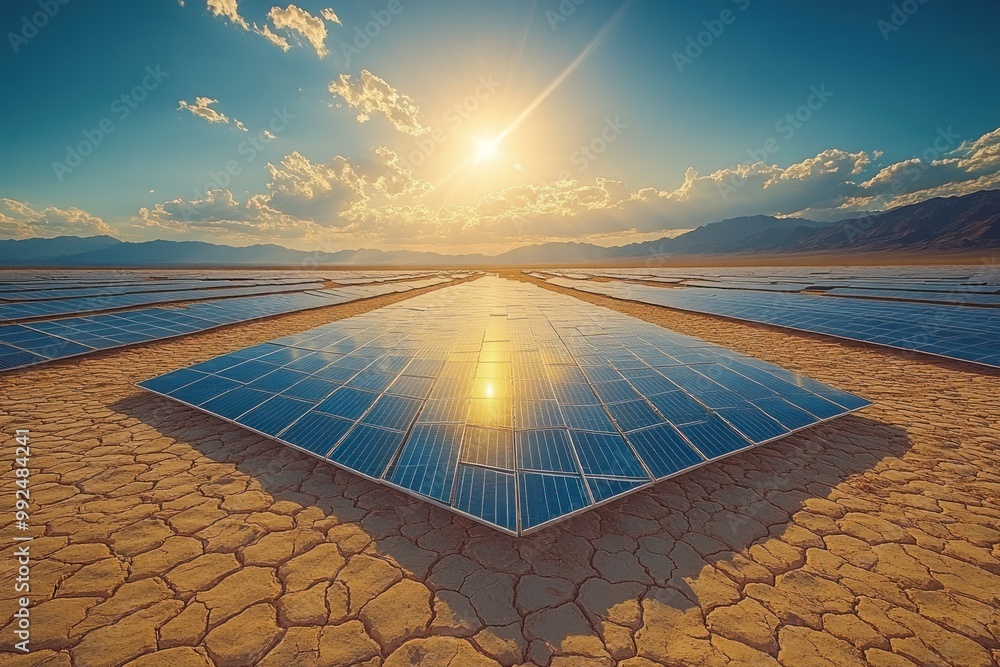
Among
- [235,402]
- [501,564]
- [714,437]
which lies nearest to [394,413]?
[501,564]

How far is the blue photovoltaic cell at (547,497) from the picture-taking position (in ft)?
13.0

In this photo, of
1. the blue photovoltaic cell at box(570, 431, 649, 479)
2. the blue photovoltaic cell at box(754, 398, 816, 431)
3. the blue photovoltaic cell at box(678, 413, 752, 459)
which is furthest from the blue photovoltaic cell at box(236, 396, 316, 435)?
the blue photovoltaic cell at box(754, 398, 816, 431)

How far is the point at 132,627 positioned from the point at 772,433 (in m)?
8.43

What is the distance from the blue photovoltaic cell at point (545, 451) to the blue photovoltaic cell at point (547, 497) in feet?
0.52

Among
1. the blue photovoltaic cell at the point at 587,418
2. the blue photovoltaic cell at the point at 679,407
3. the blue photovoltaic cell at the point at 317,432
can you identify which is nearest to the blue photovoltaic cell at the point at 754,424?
the blue photovoltaic cell at the point at 679,407

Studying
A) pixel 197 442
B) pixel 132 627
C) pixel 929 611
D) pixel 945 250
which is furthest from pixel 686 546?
pixel 945 250

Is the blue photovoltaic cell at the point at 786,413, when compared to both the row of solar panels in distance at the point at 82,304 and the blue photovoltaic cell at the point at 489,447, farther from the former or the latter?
the row of solar panels in distance at the point at 82,304

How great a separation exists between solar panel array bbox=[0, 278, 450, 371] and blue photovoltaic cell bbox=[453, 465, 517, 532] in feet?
45.9

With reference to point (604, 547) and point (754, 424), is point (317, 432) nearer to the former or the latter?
point (604, 547)

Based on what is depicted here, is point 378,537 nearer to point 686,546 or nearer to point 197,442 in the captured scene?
point 686,546

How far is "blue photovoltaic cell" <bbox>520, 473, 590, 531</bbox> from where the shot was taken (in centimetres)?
397

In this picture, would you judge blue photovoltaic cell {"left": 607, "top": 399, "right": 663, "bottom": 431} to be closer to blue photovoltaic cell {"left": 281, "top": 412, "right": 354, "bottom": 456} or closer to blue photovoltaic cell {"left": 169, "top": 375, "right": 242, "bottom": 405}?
blue photovoltaic cell {"left": 281, "top": 412, "right": 354, "bottom": 456}

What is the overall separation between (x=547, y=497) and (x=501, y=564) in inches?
37.2

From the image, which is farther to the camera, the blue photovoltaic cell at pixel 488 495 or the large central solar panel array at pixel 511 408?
the large central solar panel array at pixel 511 408
